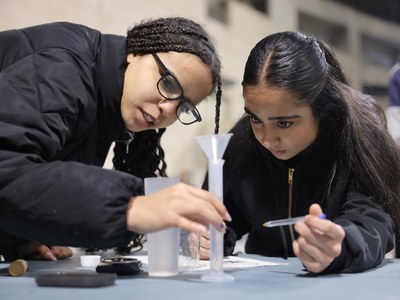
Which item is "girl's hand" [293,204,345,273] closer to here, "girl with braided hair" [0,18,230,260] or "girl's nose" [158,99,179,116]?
"girl with braided hair" [0,18,230,260]

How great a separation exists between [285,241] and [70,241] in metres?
0.79

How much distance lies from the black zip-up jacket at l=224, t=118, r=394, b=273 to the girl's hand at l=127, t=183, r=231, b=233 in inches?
15.4

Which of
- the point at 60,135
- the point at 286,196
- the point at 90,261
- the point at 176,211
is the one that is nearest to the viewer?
the point at 176,211

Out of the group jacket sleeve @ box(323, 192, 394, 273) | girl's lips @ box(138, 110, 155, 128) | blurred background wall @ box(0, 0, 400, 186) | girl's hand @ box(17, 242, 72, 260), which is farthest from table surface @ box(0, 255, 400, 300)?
blurred background wall @ box(0, 0, 400, 186)

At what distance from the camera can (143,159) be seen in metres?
1.79

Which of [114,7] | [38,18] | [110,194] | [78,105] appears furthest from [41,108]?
[114,7]

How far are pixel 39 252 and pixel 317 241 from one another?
2.51 ft

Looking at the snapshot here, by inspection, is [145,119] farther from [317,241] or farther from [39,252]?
[317,241]

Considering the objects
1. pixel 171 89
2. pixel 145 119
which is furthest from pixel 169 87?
pixel 145 119

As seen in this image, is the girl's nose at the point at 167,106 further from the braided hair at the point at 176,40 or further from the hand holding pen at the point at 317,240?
the hand holding pen at the point at 317,240

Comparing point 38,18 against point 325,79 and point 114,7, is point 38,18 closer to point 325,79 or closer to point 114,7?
point 114,7

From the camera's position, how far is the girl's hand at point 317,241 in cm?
109

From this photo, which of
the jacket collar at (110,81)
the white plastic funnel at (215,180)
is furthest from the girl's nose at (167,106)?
the white plastic funnel at (215,180)

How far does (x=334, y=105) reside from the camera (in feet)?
5.23
